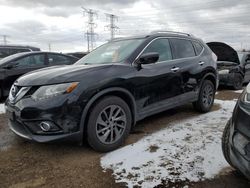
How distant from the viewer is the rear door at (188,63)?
15.5ft

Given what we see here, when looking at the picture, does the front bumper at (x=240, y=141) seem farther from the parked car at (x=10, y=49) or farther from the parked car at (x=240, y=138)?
the parked car at (x=10, y=49)

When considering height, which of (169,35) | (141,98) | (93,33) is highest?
(93,33)

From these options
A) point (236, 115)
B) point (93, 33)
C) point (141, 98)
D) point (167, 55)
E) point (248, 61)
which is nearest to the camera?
point (236, 115)

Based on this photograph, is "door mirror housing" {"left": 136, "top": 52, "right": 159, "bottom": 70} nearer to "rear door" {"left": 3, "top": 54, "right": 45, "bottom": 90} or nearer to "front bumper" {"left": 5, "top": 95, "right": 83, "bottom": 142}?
"front bumper" {"left": 5, "top": 95, "right": 83, "bottom": 142}

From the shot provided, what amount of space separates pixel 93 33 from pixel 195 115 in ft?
156

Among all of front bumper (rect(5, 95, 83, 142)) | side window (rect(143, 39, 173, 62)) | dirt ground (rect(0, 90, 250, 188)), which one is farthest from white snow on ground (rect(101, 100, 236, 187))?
side window (rect(143, 39, 173, 62))

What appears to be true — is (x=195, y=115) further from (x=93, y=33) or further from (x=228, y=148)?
(x=93, y=33)

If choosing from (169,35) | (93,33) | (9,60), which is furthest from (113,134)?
(93,33)

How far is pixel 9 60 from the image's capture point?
22.9ft

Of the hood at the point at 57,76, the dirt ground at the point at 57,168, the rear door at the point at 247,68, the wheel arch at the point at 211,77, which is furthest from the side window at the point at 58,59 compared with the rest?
the rear door at the point at 247,68

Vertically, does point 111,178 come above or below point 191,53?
below

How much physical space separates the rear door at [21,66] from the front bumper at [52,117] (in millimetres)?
3951

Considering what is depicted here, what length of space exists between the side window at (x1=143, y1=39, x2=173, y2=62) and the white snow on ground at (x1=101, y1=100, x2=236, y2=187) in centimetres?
121

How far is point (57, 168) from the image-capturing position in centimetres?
313
